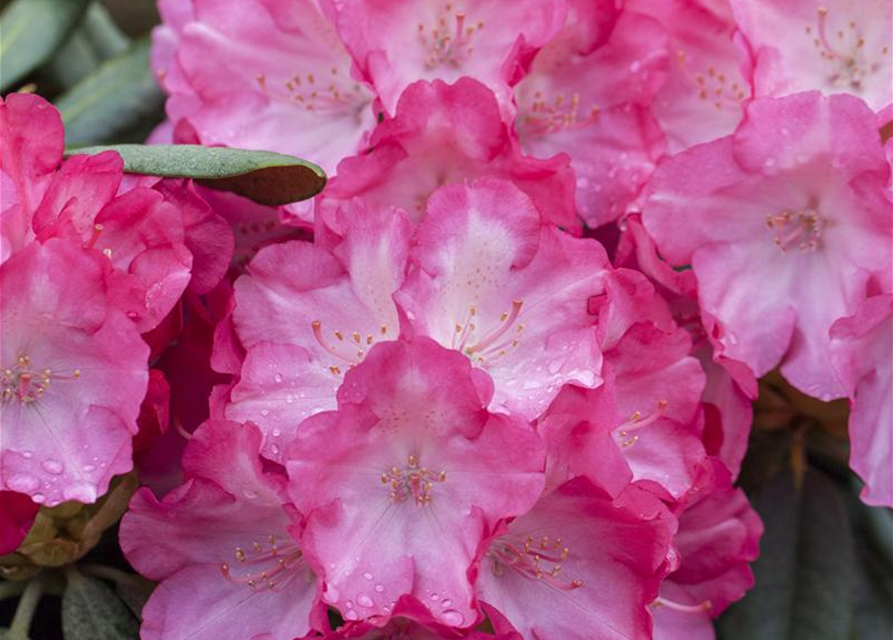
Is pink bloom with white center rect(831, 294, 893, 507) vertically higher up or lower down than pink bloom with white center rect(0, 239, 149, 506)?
lower down

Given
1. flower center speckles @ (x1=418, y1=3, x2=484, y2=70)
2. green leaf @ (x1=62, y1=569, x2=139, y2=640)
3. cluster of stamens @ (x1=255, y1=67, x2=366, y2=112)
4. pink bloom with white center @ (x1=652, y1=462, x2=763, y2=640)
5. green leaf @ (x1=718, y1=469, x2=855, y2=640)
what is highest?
flower center speckles @ (x1=418, y1=3, x2=484, y2=70)

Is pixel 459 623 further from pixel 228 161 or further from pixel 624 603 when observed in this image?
pixel 228 161

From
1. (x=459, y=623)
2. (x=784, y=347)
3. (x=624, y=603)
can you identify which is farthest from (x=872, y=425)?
(x=459, y=623)

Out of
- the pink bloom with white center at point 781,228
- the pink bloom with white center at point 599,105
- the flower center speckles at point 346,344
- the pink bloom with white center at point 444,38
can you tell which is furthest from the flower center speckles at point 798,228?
the flower center speckles at point 346,344

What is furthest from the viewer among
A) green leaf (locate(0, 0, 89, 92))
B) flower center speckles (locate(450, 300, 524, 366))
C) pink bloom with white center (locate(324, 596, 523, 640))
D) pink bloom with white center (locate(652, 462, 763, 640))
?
green leaf (locate(0, 0, 89, 92))

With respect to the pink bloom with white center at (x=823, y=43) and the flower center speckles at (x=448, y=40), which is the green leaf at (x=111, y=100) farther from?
the pink bloom with white center at (x=823, y=43)

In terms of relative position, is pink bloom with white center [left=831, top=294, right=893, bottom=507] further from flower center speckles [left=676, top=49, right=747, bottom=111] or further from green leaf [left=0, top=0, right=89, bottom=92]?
green leaf [left=0, top=0, right=89, bottom=92]

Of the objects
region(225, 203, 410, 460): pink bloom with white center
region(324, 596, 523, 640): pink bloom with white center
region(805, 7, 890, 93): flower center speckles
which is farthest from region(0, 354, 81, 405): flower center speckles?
region(805, 7, 890, 93): flower center speckles
